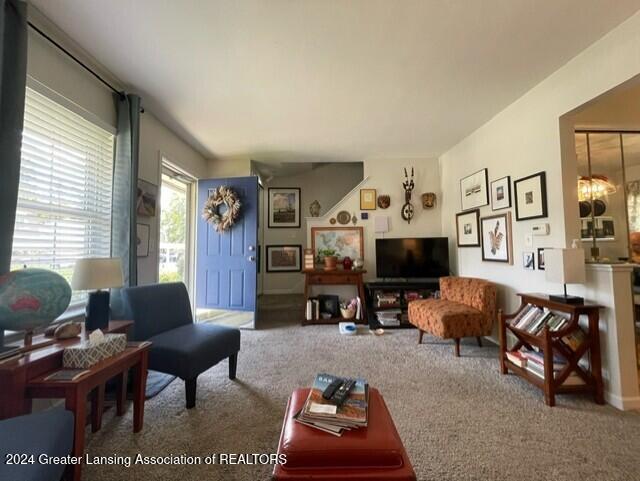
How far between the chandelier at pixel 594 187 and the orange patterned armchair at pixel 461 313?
117 centimetres

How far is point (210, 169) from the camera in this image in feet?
13.7

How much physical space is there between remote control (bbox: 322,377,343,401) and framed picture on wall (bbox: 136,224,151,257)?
2.37m

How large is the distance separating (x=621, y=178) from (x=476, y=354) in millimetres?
2188

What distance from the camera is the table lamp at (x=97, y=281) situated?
158cm

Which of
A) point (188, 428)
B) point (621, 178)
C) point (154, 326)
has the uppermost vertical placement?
point (621, 178)

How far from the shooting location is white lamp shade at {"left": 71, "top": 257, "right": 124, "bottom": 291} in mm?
1574

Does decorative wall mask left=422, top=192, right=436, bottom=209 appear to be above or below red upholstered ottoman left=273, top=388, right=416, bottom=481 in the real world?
above

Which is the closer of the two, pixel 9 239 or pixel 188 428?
pixel 9 239

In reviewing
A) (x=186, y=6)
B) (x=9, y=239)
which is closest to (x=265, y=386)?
(x=9, y=239)

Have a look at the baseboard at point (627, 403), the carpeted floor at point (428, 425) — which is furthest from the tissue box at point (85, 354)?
the baseboard at point (627, 403)

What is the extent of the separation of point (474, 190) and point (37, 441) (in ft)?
12.8

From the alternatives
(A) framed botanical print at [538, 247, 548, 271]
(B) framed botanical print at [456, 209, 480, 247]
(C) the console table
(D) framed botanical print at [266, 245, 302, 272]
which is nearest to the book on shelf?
(A) framed botanical print at [538, 247, 548, 271]

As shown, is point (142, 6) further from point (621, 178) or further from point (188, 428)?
point (621, 178)

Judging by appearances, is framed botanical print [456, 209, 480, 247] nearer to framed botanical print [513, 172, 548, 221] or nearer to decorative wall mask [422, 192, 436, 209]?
decorative wall mask [422, 192, 436, 209]
